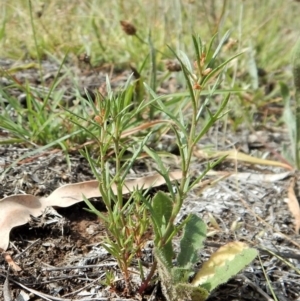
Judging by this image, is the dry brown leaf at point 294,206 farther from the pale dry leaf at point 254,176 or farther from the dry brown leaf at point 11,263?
the dry brown leaf at point 11,263

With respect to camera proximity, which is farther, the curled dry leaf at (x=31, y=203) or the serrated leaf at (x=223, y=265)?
the curled dry leaf at (x=31, y=203)

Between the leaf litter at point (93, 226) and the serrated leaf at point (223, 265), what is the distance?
0.06 m

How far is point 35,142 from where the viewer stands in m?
1.85

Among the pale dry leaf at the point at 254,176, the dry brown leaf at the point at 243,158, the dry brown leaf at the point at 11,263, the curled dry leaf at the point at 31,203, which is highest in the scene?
the dry brown leaf at the point at 243,158

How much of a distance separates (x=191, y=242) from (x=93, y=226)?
1.12 ft

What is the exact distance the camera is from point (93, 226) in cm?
150

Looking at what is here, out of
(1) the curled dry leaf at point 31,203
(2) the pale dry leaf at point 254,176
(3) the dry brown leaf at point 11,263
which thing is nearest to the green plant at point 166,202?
(1) the curled dry leaf at point 31,203

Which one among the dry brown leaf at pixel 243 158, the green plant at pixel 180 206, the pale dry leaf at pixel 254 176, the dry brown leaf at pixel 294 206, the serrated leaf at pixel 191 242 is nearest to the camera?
the green plant at pixel 180 206

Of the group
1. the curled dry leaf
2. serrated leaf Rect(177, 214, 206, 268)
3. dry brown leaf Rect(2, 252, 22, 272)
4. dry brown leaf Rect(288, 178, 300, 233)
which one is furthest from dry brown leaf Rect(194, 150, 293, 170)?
dry brown leaf Rect(2, 252, 22, 272)

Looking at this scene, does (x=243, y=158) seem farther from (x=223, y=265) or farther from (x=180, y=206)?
(x=180, y=206)

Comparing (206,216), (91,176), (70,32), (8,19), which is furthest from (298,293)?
(8,19)

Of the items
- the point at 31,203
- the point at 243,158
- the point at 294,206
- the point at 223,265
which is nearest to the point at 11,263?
the point at 31,203

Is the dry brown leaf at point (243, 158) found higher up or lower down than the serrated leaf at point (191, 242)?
higher up

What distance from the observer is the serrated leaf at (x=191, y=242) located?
126cm
